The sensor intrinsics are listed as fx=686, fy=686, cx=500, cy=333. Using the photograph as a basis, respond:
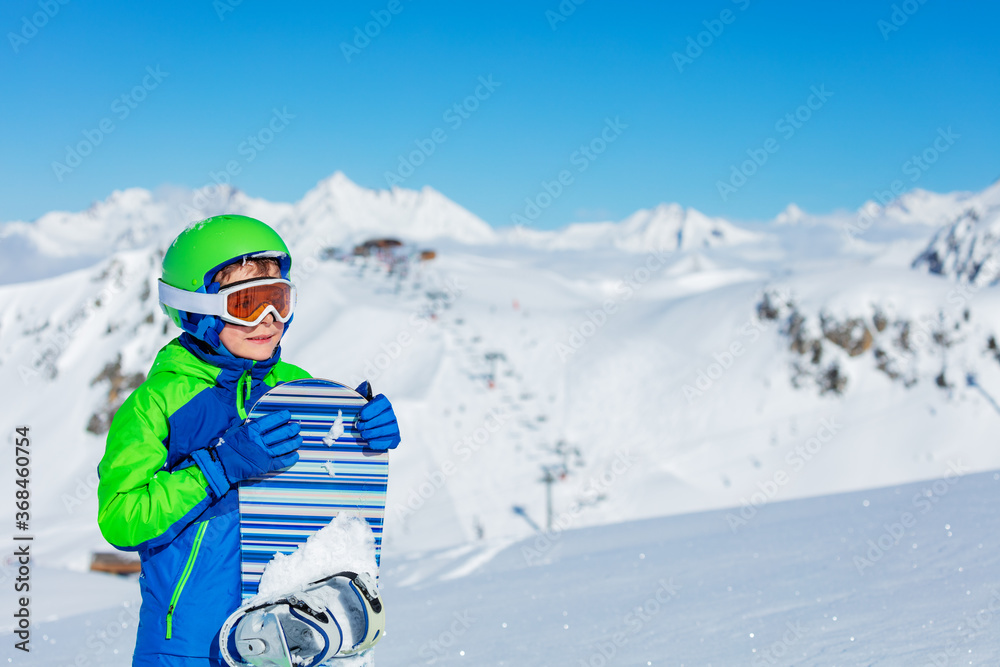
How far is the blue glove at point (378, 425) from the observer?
2.19 m

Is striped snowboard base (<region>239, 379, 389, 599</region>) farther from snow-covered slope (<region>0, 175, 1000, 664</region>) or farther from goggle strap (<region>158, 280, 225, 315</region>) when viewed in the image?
snow-covered slope (<region>0, 175, 1000, 664</region>)

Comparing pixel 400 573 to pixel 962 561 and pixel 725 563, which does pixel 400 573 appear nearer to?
pixel 725 563

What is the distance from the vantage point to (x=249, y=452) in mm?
2014

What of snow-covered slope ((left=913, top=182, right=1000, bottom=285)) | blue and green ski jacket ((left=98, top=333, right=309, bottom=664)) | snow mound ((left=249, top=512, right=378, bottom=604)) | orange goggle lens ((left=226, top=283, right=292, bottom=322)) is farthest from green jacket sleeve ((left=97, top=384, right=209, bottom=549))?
snow-covered slope ((left=913, top=182, right=1000, bottom=285))

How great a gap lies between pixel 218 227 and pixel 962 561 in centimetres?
486

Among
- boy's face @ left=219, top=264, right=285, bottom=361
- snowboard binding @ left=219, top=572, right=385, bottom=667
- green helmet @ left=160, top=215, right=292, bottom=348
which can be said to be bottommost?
snowboard binding @ left=219, top=572, right=385, bottom=667

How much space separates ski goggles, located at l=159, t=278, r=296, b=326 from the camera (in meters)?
2.19

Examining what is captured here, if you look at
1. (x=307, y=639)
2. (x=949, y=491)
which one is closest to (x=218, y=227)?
(x=307, y=639)

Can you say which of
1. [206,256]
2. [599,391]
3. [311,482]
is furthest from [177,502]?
[599,391]

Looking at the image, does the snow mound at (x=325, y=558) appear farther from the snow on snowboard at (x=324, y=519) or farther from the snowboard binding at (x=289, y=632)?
the snowboard binding at (x=289, y=632)

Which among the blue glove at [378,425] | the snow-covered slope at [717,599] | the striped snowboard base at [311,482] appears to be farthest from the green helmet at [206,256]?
the snow-covered slope at [717,599]

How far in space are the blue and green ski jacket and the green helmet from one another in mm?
82

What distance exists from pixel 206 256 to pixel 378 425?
0.78 metres

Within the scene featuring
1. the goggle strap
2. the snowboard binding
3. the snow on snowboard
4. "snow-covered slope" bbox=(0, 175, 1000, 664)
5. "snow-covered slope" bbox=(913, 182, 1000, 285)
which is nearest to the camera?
the snowboard binding
